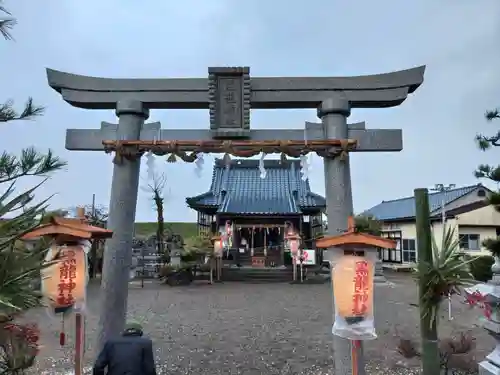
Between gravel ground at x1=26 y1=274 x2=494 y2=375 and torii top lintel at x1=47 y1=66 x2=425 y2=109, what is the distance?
3470mm

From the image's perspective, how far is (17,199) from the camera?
2.47 meters

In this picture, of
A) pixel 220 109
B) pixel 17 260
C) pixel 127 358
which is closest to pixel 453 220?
pixel 220 109

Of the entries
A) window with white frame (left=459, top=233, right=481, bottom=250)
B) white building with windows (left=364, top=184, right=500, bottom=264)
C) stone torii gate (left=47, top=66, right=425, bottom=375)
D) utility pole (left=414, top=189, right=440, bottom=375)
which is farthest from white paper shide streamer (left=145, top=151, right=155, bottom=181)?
window with white frame (left=459, top=233, right=481, bottom=250)

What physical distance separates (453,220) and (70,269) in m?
22.1

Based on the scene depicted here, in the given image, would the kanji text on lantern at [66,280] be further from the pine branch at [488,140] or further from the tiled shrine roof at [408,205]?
the tiled shrine roof at [408,205]

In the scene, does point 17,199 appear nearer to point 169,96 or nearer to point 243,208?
point 169,96

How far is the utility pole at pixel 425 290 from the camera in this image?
4.66 meters

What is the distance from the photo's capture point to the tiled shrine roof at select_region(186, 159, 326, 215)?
23.9m

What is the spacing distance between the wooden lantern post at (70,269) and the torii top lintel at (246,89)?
226 cm

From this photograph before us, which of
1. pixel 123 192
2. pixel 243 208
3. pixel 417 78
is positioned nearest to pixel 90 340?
pixel 123 192

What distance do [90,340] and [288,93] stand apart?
6.93 metres

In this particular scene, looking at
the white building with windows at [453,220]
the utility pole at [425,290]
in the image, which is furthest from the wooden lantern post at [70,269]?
the white building with windows at [453,220]

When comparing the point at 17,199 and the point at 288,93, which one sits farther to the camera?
the point at 288,93

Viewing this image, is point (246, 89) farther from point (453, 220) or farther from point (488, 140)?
point (453, 220)
